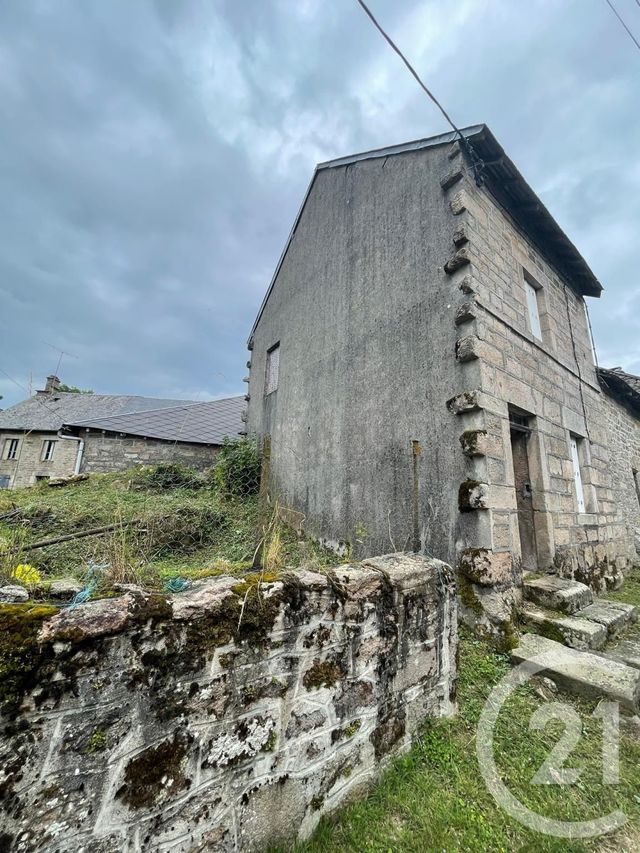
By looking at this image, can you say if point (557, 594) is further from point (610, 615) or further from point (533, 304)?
point (533, 304)

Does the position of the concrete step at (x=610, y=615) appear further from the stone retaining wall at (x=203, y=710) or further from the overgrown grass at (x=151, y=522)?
the overgrown grass at (x=151, y=522)

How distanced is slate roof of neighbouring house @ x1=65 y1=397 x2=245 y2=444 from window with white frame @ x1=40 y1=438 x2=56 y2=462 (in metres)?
6.92

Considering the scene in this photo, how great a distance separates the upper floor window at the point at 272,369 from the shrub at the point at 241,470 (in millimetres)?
1354

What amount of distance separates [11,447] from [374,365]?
21255 mm

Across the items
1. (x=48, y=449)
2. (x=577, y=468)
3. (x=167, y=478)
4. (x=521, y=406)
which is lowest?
(x=167, y=478)

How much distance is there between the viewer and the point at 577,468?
5.69m

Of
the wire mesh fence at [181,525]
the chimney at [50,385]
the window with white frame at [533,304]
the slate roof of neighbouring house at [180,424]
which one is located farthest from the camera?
the chimney at [50,385]

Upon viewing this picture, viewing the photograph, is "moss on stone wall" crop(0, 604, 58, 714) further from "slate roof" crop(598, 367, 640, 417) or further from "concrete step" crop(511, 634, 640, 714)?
"slate roof" crop(598, 367, 640, 417)

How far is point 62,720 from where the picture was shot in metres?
1.15

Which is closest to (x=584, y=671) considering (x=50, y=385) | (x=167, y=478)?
(x=167, y=478)

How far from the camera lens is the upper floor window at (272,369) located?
8156mm

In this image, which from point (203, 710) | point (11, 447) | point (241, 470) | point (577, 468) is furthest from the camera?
point (11, 447)

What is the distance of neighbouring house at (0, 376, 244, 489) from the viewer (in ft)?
37.2

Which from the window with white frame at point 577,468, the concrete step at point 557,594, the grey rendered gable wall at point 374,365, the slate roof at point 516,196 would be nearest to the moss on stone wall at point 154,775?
the grey rendered gable wall at point 374,365
